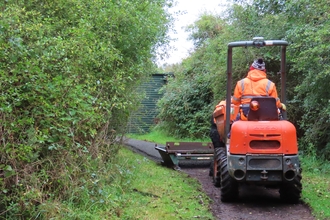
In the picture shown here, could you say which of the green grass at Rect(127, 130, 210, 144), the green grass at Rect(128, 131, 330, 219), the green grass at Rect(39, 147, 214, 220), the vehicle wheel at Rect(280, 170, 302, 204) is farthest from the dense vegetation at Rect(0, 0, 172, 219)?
the green grass at Rect(127, 130, 210, 144)

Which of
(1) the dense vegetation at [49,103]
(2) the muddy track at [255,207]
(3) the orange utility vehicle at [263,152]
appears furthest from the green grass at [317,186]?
(1) the dense vegetation at [49,103]

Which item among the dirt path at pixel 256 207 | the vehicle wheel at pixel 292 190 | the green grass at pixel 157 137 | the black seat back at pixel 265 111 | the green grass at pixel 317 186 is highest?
the black seat back at pixel 265 111

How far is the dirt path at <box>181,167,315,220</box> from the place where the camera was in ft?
21.7

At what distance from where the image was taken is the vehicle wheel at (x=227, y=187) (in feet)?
23.6

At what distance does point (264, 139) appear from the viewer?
6805mm

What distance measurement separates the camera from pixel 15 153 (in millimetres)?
5219

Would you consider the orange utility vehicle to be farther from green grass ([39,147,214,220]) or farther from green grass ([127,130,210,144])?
green grass ([127,130,210,144])

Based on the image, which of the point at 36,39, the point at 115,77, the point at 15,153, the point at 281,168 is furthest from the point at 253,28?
the point at 15,153

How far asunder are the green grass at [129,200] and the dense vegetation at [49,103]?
0.47 ft

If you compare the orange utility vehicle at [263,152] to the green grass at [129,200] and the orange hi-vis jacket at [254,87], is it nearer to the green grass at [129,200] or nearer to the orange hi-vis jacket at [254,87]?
the orange hi-vis jacket at [254,87]

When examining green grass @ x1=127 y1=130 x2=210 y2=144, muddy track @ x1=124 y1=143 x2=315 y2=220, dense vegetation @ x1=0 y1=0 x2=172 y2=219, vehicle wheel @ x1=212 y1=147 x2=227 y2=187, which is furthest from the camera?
green grass @ x1=127 y1=130 x2=210 y2=144

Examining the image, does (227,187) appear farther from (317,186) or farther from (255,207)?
(317,186)

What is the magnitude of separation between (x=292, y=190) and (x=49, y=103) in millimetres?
3942

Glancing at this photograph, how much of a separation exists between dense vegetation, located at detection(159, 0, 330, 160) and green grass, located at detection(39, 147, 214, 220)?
11.2 ft
